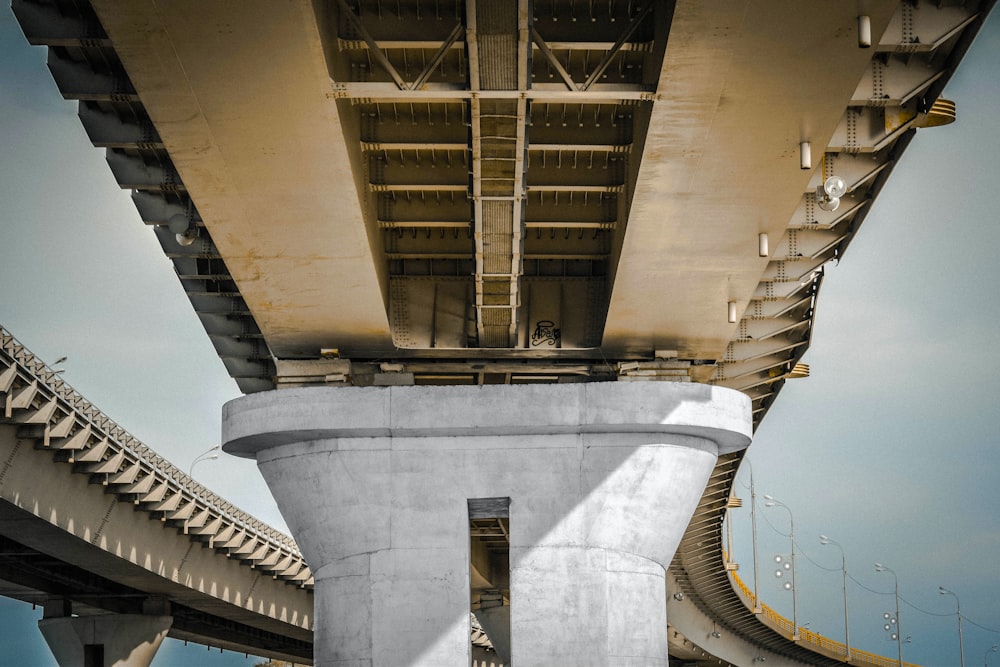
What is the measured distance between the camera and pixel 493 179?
16922mm

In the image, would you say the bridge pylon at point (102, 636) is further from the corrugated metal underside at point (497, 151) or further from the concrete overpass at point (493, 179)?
the corrugated metal underside at point (497, 151)

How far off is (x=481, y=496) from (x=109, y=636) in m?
34.7

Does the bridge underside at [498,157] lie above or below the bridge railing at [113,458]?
above

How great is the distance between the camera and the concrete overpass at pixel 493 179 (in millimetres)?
13727

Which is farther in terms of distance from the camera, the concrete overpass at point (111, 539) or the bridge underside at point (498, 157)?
the concrete overpass at point (111, 539)

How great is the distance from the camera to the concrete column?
1888 centimetres

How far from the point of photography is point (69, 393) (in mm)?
31547

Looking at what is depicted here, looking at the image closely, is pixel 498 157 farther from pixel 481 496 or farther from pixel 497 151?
pixel 481 496

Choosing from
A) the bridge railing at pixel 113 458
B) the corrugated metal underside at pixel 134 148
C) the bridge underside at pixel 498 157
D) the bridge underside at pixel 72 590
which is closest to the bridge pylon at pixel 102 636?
the bridge underside at pixel 72 590

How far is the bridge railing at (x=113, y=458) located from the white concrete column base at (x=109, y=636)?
20.9 feet

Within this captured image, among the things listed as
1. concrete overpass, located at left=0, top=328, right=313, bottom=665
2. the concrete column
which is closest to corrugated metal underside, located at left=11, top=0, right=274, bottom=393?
the concrete column

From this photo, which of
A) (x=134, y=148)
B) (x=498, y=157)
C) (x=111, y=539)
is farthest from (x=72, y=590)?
(x=498, y=157)

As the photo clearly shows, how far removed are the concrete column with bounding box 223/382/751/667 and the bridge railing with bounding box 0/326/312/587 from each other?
9.34m

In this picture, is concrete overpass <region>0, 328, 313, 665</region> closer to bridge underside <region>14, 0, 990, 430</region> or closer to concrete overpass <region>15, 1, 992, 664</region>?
concrete overpass <region>15, 1, 992, 664</region>
